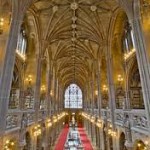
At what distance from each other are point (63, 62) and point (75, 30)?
13.6 metres

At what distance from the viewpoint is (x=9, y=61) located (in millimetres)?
9898

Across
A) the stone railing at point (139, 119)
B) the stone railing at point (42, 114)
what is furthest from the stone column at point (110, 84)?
the stone railing at point (42, 114)

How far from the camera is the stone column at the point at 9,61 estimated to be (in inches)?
356

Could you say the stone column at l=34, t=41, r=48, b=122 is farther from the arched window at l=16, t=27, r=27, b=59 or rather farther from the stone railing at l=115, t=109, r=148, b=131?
the stone railing at l=115, t=109, r=148, b=131

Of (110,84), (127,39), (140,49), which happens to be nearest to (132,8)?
(140,49)

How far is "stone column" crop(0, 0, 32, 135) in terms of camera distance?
904 centimetres

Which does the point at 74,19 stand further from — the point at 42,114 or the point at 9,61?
the point at 9,61

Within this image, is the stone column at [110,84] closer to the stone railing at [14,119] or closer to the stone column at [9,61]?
the stone railing at [14,119]

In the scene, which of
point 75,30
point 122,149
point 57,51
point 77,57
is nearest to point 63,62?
point 77,57

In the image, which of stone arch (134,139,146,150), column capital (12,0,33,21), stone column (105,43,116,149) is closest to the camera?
column capital (12,0,33,21)

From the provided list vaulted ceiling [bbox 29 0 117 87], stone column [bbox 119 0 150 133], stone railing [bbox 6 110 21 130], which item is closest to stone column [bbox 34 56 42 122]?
vaulted ceiling [bbox 29 0 117 87]

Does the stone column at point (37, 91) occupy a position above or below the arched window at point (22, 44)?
below

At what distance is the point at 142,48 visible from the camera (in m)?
10.1

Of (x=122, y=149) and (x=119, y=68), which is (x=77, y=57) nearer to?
(x=119, y=68)
